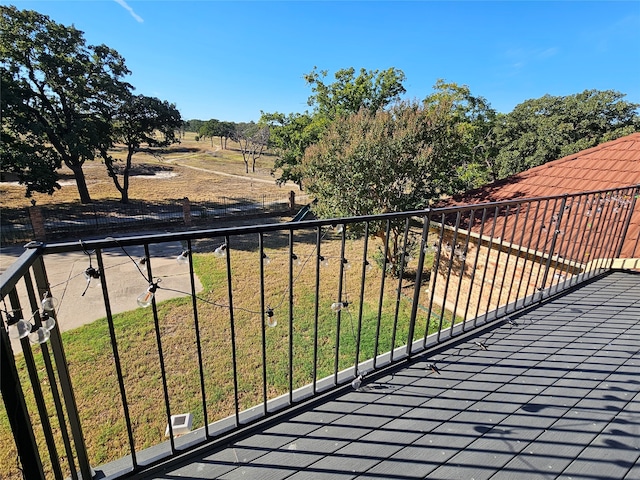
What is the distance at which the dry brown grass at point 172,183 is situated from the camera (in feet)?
51.1

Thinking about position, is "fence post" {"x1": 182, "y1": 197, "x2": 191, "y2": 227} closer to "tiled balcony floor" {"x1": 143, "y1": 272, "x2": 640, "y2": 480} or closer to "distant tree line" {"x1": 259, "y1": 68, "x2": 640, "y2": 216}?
"distant tree line" {"x1": 259, "y1": 68, "x2": 640, "y2": 216}

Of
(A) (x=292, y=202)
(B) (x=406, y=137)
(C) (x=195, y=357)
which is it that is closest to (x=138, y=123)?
(A) (x=292, y=202)

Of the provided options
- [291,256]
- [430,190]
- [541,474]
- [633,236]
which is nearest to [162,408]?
[291,256]

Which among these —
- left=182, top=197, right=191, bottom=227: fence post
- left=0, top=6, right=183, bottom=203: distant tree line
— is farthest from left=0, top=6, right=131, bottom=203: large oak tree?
left=182, top=197, right=191, bottom=227: fence post

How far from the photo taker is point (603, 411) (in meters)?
1.54

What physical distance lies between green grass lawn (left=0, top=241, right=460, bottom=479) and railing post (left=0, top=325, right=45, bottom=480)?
1508 millimetres

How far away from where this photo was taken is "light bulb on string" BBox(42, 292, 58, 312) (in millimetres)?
902

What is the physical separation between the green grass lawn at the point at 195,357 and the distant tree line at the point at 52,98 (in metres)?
9.23

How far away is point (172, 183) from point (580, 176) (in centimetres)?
2210

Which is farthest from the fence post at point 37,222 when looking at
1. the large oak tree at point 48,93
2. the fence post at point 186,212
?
the fence post at point 186,212

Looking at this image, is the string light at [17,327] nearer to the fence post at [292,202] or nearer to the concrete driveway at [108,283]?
the concrete driveway at [108,283]

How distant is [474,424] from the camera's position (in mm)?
1477

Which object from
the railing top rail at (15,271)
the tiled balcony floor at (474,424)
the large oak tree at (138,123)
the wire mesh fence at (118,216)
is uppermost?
the large oak tree at (138,123)

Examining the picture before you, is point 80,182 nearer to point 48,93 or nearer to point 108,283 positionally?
point 48,93
